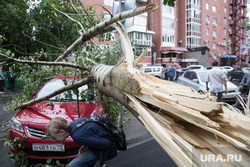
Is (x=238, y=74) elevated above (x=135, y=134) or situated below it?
above

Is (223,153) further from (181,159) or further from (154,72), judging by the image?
(154,72)

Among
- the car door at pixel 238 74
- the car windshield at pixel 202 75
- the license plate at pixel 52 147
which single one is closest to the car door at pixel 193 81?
the car windshield at pixel 202 75

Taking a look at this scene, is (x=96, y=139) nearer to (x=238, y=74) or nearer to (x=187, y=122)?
(x=187, y=122)

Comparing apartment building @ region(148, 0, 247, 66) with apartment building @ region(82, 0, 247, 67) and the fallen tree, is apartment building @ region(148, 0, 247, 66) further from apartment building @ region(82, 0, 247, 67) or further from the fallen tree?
the fallen tree

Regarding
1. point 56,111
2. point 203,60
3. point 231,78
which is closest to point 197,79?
point 56,111

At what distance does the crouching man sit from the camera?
180 centimetres

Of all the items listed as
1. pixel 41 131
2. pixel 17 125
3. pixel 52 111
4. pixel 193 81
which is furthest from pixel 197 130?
pixel 193 81

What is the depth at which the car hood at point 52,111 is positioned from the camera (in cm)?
309

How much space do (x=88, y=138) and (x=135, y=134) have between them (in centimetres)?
316

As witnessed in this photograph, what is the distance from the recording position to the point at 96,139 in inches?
71.4

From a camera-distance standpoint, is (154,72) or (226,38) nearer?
(154,72)

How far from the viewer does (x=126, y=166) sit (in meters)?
3.13

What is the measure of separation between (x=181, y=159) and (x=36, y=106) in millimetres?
3658

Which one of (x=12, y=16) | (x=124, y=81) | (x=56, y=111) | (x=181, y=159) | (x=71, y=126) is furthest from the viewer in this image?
(x=12, y=16)
